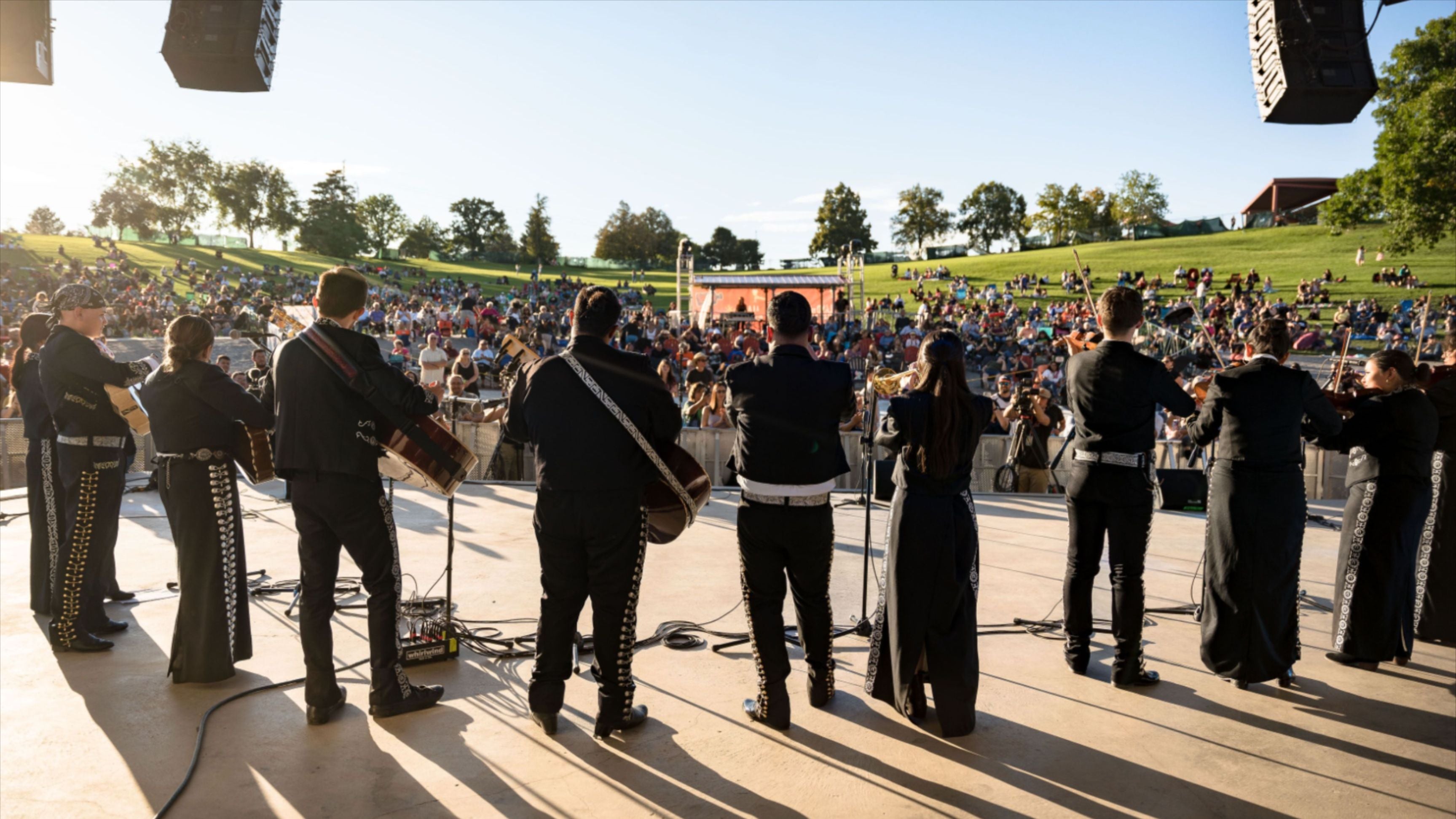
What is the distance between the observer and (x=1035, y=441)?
1149 cm

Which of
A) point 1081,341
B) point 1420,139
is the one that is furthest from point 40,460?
point 1420,139

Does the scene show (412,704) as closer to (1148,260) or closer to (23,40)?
(23,40)

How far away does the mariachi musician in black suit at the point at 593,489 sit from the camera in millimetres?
4008

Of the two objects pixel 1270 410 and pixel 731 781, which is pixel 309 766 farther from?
pixel 1270 410

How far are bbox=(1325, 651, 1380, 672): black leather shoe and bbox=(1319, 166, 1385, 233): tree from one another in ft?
148

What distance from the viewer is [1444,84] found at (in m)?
35.1

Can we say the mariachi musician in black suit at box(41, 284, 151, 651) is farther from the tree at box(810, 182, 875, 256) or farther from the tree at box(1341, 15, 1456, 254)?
the tree at box(810, 182, 875, 256)

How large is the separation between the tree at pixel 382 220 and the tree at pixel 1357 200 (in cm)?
7251

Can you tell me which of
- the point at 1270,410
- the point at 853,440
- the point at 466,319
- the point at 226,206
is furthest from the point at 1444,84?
the point at 226,206

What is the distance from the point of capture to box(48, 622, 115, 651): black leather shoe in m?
5.20

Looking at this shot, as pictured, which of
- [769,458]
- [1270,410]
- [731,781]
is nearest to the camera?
[731,781]

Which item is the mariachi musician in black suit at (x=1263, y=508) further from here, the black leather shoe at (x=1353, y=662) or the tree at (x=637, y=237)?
the tree at (x=637, y=237)

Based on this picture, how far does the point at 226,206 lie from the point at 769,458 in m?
81.8

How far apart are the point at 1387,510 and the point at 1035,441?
20.5 ft
